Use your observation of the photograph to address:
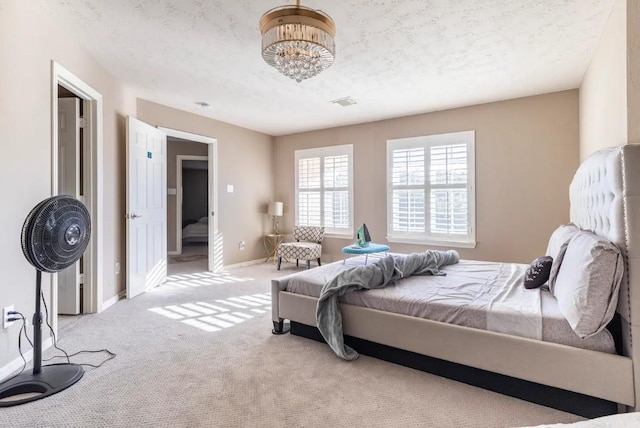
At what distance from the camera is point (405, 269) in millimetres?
2734

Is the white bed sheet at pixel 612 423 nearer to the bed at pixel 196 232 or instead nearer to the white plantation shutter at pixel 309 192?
the white plantation shutter at pixel 309 192

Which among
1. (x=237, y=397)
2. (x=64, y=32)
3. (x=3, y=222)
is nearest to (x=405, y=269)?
(x=237, y=397)

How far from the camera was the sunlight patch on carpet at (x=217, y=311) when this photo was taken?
3.07 metres

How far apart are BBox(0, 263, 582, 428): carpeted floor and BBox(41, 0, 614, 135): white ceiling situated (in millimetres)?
2548

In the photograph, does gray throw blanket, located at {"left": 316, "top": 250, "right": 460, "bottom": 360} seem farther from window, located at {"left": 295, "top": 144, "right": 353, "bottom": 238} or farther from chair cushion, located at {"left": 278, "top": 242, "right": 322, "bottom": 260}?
window, located at {"left": 295, "top": 144, "right": 353, "bottom": 238}

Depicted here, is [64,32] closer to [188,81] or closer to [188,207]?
[188,81]

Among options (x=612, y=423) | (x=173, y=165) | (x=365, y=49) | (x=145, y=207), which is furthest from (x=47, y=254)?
(x=173, y=165)

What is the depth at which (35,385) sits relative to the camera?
1.93 meters

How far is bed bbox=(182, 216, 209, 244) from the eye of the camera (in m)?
8.87

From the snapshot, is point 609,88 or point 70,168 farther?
point 70,168

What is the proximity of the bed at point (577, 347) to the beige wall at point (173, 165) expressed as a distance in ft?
20.5

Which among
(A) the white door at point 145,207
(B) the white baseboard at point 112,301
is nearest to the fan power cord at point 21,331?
(B) the white baseboard at point 112,301

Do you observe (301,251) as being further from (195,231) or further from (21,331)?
(195,231)

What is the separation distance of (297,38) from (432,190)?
11.6ft
